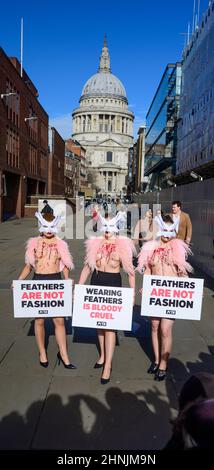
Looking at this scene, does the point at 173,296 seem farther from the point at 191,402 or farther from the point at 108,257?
the point at 191,402

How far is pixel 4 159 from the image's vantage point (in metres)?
31.8

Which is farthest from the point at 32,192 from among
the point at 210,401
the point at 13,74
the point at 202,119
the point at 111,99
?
the point at 111,99

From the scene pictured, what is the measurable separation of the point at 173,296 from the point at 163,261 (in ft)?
1.36

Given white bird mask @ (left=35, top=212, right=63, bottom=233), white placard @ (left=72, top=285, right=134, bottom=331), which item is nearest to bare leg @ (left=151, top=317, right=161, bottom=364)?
white placard @ (left=72, top=285, right=134, bottom=331)

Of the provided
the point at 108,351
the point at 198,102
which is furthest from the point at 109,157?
the point at 108,351

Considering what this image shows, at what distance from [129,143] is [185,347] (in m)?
170

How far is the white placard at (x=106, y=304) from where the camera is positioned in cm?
472

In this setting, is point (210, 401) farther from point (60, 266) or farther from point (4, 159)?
point (4, 159)

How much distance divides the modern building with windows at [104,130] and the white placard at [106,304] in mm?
157704

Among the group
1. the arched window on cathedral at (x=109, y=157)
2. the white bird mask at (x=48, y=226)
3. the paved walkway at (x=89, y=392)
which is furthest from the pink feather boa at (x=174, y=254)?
the arched window on cathedral at (x=109, y=157)

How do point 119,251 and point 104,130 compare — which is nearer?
point 119,251

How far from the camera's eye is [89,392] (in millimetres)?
4320

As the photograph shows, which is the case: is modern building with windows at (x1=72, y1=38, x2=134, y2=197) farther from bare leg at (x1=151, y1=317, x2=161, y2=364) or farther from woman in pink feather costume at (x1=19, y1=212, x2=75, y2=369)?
bare leg at (x1=151, y1=317, x2=161, y2=364)

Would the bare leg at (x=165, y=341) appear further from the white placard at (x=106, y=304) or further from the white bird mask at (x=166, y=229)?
the white bird mask at (x=166, y=229)
